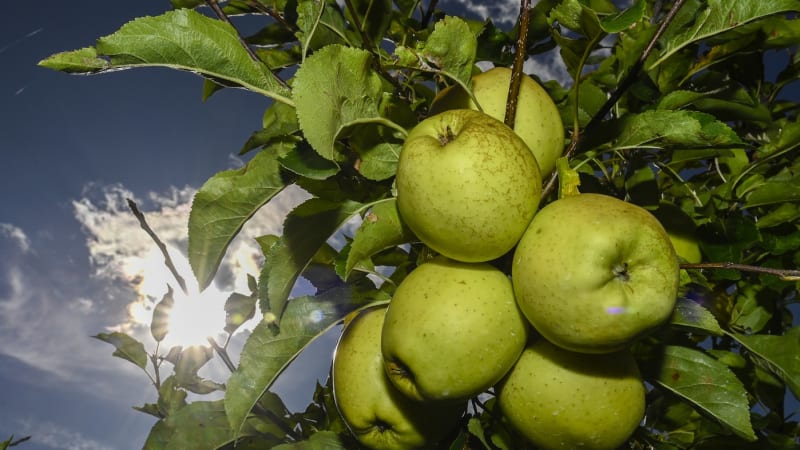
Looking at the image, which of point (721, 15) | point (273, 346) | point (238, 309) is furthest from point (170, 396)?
point (721, 15)

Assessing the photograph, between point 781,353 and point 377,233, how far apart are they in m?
1.36

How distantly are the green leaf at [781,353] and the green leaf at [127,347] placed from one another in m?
2.44

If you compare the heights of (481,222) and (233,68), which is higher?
(233,68)

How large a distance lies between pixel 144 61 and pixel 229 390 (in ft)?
2.88

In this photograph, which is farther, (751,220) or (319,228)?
(751,220)

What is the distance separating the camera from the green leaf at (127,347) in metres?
2.73

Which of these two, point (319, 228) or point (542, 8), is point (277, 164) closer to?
point (319, 228)

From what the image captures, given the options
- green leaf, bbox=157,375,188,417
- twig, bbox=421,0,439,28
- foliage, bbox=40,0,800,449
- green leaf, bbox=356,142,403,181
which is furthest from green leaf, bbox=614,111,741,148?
green leaf, bbox=157,375,188,417

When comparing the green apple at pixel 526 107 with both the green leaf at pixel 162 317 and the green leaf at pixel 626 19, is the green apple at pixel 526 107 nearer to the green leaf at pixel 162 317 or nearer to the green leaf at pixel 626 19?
the green leaf at pixel 626 19

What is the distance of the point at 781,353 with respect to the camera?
1817 millimetres

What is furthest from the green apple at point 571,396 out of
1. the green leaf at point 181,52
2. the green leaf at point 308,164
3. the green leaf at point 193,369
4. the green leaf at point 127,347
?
the green leaf at point 127,347

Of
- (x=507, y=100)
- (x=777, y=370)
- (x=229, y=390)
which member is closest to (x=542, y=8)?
(x=507, y=100)

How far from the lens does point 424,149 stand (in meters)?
1.26

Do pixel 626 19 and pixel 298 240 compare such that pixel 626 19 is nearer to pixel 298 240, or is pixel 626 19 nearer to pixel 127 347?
pixel 298 240
